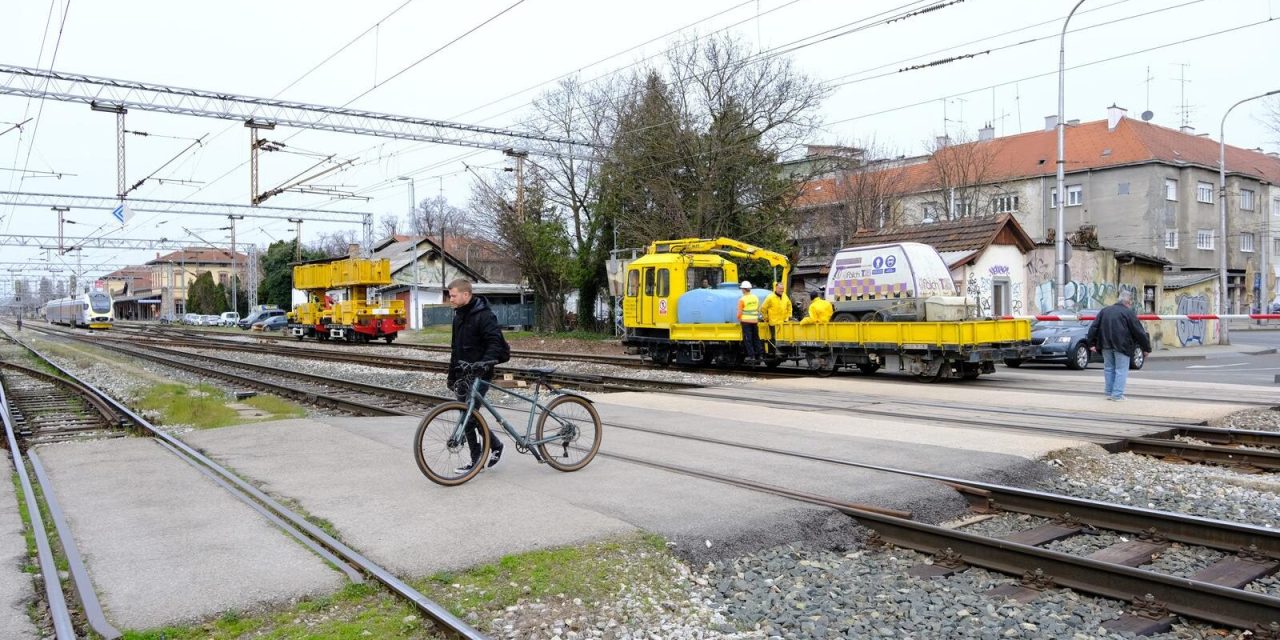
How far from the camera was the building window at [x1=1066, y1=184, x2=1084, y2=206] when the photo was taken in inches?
2046

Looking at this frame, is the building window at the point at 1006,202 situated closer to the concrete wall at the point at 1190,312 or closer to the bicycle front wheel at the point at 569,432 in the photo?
the concrete wall at the point at 1190,312

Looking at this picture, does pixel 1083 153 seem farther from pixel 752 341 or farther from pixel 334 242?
pixel 334 242

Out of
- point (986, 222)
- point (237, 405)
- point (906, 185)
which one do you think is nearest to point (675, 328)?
point (237, 405)

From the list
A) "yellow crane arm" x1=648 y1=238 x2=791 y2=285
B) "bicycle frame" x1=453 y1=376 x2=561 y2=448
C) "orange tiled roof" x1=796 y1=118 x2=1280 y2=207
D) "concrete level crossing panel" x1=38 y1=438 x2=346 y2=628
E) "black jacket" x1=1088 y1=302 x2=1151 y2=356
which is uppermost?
"orange tiled roof" x1=796 y1=118 x2=1280 y2=207

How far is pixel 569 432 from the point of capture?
27.1ft

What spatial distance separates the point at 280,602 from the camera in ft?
15.8

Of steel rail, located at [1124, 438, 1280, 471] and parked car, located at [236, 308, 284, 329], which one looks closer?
steel rail, located at [1124, 438, 1280, 471]

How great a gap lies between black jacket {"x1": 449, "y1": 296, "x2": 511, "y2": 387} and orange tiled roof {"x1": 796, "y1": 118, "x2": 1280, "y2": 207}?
4045 cm

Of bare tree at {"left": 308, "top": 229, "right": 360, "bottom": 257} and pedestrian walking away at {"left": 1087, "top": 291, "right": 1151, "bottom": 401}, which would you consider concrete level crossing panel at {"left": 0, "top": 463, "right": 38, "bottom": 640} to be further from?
bare tree at {"left": 308, "top": 229, "right": 360, "bottom": 257}

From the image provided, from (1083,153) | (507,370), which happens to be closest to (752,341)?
(507,370)

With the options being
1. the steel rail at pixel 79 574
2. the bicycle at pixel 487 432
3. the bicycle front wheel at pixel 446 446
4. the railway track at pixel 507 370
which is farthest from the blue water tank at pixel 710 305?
the steel rail at pixel 79 574

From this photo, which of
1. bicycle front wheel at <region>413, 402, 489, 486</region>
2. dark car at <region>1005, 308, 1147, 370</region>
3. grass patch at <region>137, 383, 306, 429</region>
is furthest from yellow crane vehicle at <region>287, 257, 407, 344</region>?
bicycle front wheel at <region>413, 402, 489, 486</region>

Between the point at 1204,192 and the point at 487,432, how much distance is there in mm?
57060

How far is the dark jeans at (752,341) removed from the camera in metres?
19.1
